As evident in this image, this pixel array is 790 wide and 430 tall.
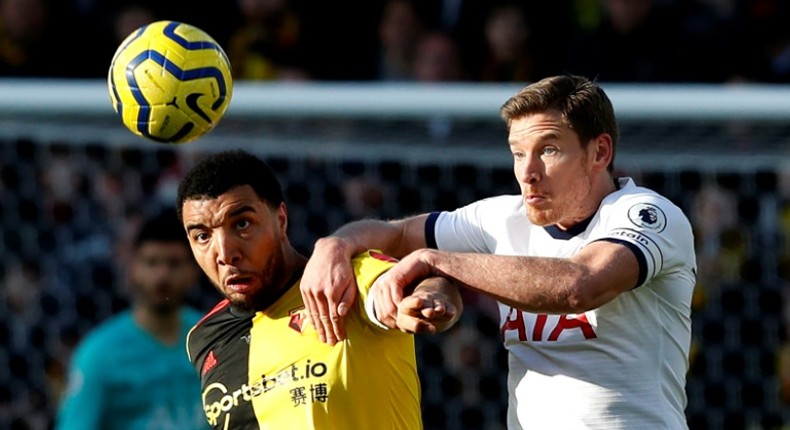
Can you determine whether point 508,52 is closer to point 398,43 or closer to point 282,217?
point 398,43

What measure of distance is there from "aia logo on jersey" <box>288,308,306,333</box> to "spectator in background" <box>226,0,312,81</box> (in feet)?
17.4

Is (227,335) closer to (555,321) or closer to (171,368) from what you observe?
(555,321)

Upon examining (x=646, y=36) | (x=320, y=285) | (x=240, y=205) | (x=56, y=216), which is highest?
(x=646, y=36)

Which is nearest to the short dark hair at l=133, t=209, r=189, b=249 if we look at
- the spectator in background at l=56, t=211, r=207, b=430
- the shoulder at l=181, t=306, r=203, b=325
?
the spectator in background at l=56, t=211, r=207, b=430

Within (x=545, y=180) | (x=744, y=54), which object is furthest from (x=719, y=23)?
(x=545, y=180)

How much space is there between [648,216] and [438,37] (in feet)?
18.5

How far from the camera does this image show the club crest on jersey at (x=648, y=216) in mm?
4340

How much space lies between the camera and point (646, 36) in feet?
31.0

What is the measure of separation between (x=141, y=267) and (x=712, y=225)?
3.30 m

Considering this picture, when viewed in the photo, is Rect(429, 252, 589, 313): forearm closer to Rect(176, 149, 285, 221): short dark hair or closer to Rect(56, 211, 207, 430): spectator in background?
Rect(176, 149, 285, 221): short dark hair

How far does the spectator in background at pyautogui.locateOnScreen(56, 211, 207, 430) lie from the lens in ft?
24.0

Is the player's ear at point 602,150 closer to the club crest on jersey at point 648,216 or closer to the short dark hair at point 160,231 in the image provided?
the club crest on jersey at point 648,216

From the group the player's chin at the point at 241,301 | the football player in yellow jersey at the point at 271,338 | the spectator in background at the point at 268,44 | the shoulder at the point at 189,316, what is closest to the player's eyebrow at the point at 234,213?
the football player in yellow jersey at the point at 271,338

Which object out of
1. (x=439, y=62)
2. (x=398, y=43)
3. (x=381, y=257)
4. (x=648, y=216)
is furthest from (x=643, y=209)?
(x=398, y=43)
